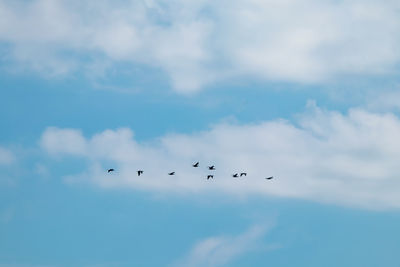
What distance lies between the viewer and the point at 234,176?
113188 mm

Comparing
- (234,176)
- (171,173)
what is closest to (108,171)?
(171,173)

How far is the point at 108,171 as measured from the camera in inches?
4439

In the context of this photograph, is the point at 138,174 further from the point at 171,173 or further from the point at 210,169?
the point at 210,169

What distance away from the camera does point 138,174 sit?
111m

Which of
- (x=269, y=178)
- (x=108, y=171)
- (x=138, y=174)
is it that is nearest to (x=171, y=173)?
(x=138, y=174)

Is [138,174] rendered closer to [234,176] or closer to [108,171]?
[108,171]

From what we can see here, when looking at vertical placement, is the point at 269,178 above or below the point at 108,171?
below

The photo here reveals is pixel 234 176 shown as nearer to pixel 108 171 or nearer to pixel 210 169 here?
pixel 210 169

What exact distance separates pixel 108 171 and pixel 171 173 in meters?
29.4

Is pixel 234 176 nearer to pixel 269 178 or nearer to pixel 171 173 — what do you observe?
pixel 269 178

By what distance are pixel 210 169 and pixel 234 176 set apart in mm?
11728

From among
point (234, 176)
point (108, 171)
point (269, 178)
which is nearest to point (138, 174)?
point (108, 171)

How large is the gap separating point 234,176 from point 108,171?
194ft

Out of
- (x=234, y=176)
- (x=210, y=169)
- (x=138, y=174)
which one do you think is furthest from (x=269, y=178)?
(x=138, y=174)
